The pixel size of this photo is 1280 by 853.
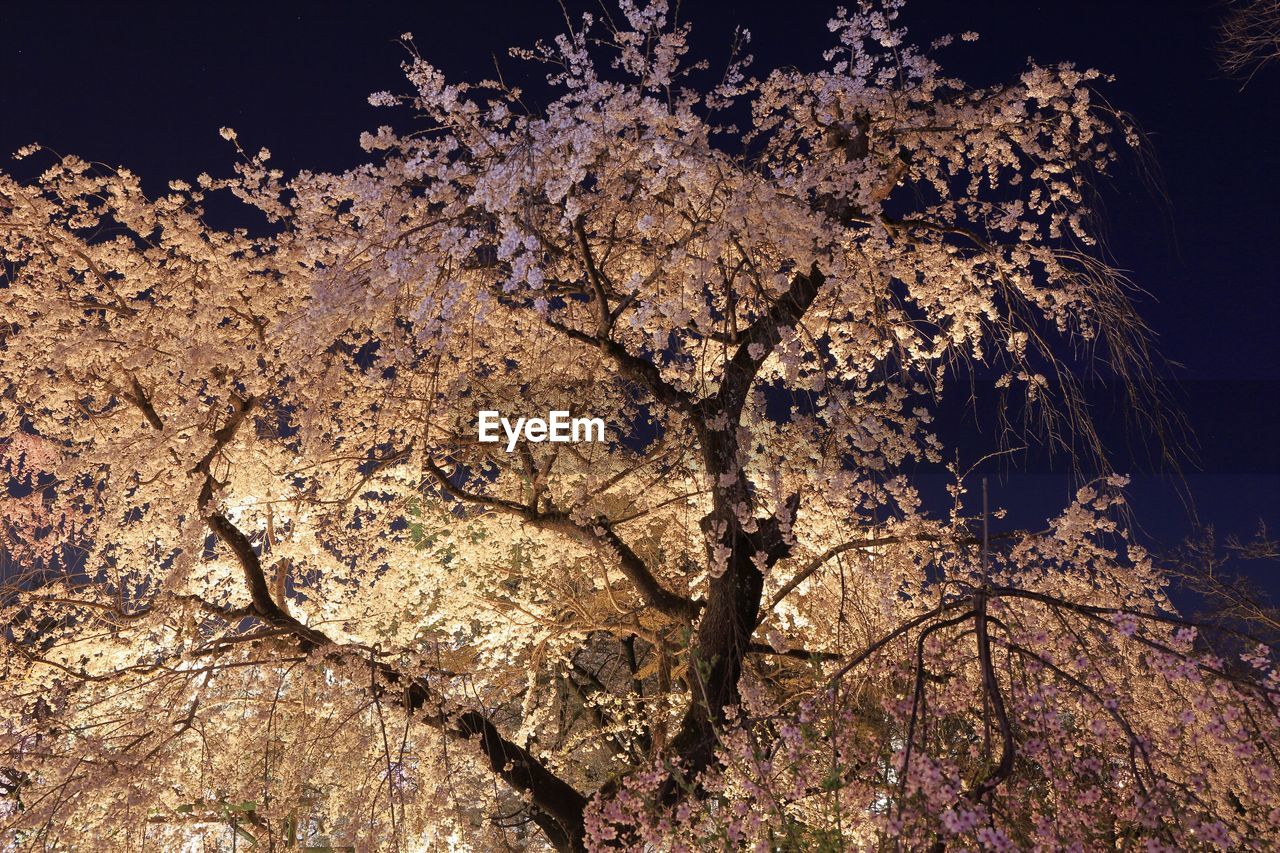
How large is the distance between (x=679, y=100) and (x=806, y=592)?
423 centimetres

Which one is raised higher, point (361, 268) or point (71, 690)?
point (361, 268)

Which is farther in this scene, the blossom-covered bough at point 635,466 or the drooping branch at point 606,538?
the drooping branch at point 606,538

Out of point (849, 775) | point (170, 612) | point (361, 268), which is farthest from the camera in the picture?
point (170, 612)

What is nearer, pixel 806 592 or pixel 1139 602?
pixel 1139 602

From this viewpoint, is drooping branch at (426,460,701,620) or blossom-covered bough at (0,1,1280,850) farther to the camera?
drooping branch at (426,460,701,620)

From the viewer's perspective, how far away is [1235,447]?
6.67 m

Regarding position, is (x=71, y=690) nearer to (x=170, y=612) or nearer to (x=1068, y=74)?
(x=170, y=612)

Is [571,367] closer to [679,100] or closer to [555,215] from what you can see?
[555,215]

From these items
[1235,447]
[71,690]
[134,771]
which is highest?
[1235,447]

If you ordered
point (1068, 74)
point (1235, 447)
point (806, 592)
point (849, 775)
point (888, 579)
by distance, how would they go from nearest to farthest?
point (849, 775) < point (1068, 74) < point (888, 579) < point (1235, 447) < point (806, 592)

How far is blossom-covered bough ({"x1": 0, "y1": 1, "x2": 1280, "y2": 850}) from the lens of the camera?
3.10 metres

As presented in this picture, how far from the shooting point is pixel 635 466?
6.33m

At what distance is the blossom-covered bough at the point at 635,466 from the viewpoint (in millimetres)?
3100

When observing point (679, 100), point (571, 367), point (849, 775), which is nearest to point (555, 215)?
point (679, 100)
